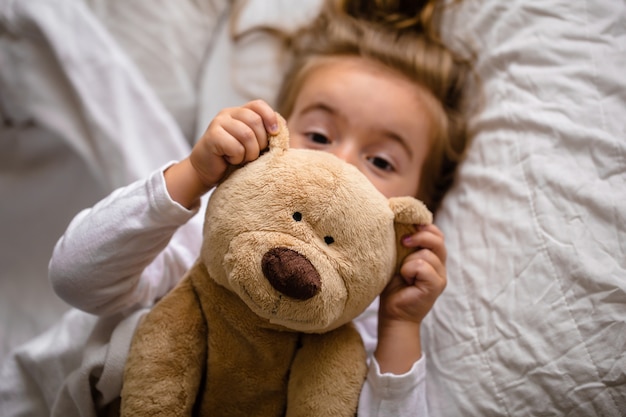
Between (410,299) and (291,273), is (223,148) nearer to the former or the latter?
(291,273)

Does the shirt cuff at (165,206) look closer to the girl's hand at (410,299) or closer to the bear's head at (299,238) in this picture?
the bear's head at (299,238)

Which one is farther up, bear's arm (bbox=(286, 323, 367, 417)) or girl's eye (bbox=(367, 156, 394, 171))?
girl's eye (bbox=(367, 156, 394, 171))

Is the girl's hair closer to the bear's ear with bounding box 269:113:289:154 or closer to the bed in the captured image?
the bed

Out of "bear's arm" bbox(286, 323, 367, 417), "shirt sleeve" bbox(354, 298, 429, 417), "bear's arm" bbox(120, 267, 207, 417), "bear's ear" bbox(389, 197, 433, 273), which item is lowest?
"shirt sleeve" bbox(354, 298, 429, 417)

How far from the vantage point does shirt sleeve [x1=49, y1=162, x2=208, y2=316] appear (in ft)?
1.82

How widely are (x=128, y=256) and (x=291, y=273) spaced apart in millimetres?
267

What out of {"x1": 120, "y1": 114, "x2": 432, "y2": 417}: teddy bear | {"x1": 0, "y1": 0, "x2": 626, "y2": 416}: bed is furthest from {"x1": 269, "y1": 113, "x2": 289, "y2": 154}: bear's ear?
{"x1": 0, "y1": 0, "x2": 626, "y2": 416}: bed

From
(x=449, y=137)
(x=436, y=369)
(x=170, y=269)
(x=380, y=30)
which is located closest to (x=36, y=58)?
(x=170, y=269)

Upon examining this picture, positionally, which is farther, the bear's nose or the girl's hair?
the girl's hair

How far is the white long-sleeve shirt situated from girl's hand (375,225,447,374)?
0.02 m

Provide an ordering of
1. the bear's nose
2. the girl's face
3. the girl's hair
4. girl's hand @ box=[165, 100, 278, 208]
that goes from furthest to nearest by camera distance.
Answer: the girl's hair < the girl's face < girl's hand @ box=[165, 100, 278, 208] < the bear's nose

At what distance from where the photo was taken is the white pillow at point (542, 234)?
0.56 meters

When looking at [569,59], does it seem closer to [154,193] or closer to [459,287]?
[459,287]

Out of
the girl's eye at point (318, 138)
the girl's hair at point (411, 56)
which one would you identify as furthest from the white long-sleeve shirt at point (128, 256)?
the girl's hair at point (411, 56)
